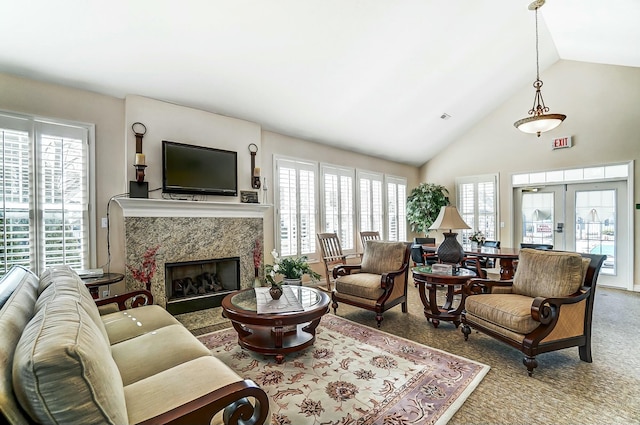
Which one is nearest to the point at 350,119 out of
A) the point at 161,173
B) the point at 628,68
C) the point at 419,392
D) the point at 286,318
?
the point at 161,173

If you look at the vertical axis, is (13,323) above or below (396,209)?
below

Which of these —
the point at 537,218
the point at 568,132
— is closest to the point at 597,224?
the point at 537,218

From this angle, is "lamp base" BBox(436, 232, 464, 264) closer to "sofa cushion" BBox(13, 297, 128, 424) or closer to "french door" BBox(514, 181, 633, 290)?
"sofa cushion" BBox(13, 297, 128, 424)

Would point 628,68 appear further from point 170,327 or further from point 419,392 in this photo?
point 170,327

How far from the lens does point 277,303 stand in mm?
2725

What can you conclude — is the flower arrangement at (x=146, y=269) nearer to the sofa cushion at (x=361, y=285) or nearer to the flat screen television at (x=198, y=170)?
the flat screen television at (x=198, y=170)

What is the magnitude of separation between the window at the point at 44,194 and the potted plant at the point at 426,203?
6244 millimetres

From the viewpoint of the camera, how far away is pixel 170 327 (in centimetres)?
212

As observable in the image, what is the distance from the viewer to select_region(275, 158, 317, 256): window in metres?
5.20

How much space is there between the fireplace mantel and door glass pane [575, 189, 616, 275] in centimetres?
584

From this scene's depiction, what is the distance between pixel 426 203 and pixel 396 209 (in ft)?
2.43

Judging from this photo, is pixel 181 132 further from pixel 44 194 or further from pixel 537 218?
pixel 537 218

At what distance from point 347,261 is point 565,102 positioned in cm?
515

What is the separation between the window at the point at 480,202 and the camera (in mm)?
6684
